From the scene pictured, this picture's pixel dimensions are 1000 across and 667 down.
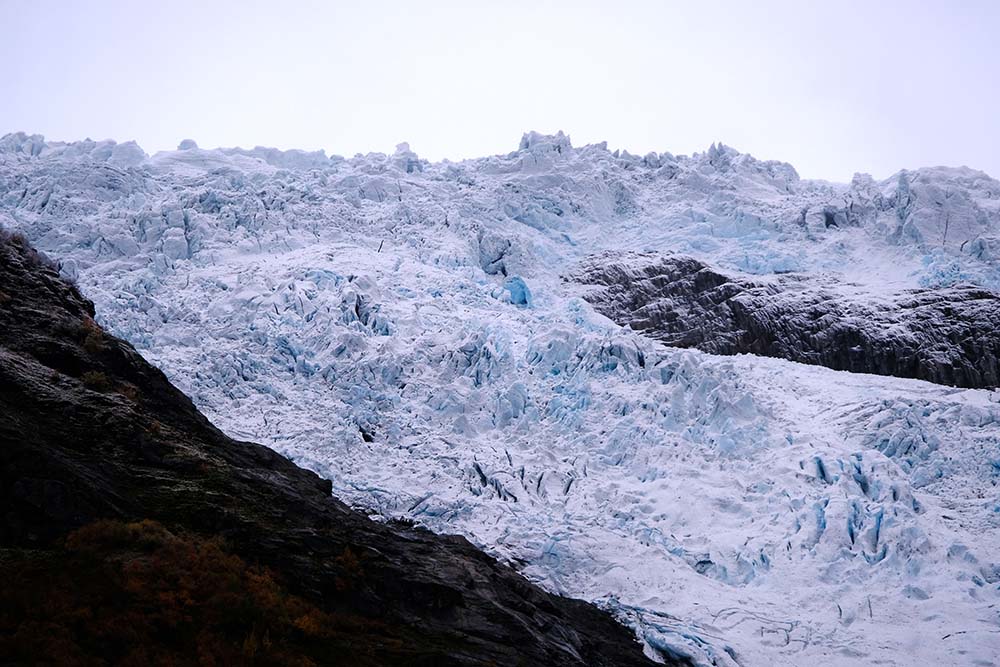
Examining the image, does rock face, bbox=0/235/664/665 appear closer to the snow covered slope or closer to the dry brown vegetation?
the dry brown vegetation

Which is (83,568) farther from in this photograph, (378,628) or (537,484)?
(537,484)

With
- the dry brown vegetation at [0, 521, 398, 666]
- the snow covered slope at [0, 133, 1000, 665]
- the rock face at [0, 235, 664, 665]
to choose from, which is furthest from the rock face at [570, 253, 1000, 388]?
the dry brown vegetation at [0, 521, 398, 666]

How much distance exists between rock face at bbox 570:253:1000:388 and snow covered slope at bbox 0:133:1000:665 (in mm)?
1811

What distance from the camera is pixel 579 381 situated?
26.4 metres

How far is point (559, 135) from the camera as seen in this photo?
1781 inches

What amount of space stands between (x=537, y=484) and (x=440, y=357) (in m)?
6.34


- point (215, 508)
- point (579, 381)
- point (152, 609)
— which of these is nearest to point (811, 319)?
point (579, 381)

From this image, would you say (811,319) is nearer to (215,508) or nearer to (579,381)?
(579,381)

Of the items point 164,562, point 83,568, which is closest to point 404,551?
point 164,562

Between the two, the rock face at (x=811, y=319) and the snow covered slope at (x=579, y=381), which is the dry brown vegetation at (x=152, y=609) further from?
the rock face at (x=811, y=319)

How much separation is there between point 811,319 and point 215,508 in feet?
84.0

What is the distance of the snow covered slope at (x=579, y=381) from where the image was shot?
19.0 metres

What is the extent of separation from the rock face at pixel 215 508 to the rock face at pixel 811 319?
1730 centimetres

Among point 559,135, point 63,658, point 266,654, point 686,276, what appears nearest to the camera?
point 63,658
